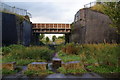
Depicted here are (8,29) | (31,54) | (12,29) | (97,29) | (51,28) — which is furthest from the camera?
(51,28)

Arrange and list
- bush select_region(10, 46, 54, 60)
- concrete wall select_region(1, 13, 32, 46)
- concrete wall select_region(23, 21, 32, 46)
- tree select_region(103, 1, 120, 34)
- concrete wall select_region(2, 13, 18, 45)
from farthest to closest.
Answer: concrete wall select_region(23, 21, 32, 46) < concrete wall select_region(1, 13, 32, 46) < concrete wall select_region(2, 13, 18, 45) < bush select_region(10, 46, 54, 60) < tree select_region(103, 1, 120, 34)

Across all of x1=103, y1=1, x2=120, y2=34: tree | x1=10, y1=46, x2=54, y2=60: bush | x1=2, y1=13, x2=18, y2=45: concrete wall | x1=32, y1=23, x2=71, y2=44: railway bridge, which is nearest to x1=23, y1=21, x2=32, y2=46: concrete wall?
x1=2, y1=13, x2=18, y2=45: concrete wall

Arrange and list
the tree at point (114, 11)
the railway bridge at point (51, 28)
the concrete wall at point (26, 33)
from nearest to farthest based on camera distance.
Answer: the tree at point (114, 11) < the concrete wall at point (26, 33) < the railway bridge at point (51, 28)

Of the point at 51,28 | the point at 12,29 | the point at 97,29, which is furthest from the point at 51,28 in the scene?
the point at 97,29

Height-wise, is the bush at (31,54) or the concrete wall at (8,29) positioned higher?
the concrete wall at (8,29)

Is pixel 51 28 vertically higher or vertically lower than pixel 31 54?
higher

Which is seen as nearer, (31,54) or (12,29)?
(31,54)

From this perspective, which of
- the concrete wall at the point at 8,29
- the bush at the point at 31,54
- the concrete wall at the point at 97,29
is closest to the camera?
the bush at the point at 31,54

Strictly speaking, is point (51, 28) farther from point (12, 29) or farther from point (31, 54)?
point (31, 54)

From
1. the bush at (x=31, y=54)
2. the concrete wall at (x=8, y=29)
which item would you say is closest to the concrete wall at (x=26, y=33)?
the concrete wall at (x=8, y=29)

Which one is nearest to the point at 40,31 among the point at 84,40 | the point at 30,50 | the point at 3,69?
the point at 84,40

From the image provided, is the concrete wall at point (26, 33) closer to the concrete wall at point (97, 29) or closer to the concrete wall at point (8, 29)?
the concrete wall at point (8, 29)

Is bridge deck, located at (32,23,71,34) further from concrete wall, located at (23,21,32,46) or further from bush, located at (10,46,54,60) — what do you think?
bush, located at (10,46,54,60)

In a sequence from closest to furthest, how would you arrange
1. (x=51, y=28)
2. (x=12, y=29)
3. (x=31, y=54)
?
(x=31, y=54) < (x=12, y=29) < (x=51, y=28)
